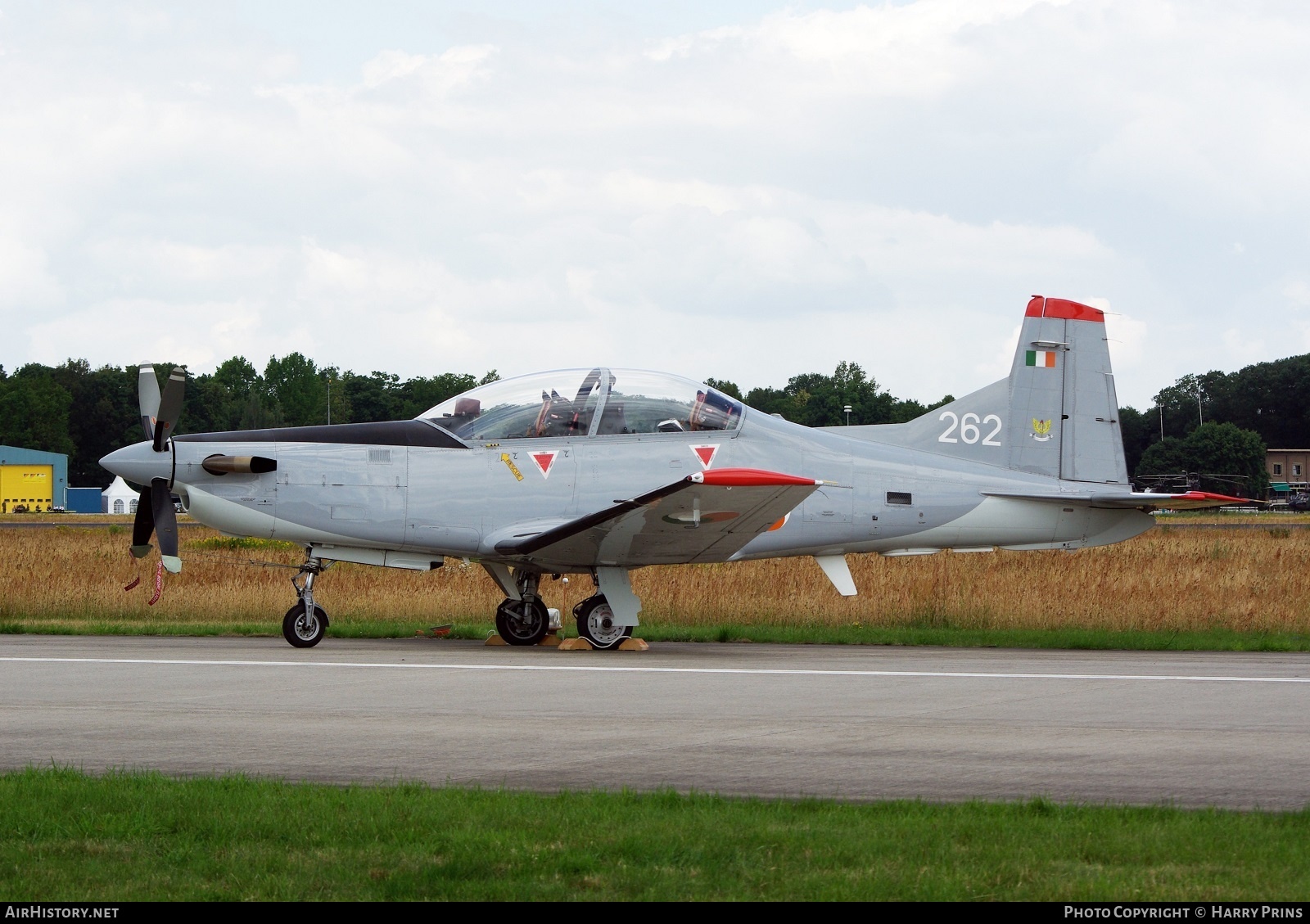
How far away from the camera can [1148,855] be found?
4688mm

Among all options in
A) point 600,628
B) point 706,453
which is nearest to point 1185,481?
point 706,453

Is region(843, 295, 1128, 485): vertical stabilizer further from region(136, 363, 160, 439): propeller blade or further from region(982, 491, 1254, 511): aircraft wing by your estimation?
region(136, 363, 160, 439): propeller blade

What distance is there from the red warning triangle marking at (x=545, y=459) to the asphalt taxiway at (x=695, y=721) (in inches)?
77.3

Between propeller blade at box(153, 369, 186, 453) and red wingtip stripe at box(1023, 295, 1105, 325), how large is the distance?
9.42 meters

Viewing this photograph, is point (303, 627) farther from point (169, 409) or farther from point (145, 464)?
point (169, 409)

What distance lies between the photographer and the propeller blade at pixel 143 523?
43.3 ft

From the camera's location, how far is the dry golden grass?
54.5 feet

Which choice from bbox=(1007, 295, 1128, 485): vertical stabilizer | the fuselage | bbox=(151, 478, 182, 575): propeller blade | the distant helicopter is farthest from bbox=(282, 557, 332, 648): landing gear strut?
the distant helicopter

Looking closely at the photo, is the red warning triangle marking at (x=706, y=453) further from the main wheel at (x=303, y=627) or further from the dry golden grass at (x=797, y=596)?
the main wheel at (x=303, y=627)

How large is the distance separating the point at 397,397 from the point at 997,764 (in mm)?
87368

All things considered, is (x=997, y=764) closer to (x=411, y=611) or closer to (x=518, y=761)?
(x=518, y=761)

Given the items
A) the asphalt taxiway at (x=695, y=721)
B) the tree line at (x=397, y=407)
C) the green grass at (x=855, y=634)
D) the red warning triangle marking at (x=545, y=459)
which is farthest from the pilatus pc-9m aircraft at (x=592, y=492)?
the tree line at (x=397, y=407)

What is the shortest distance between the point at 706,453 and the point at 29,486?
309ft
